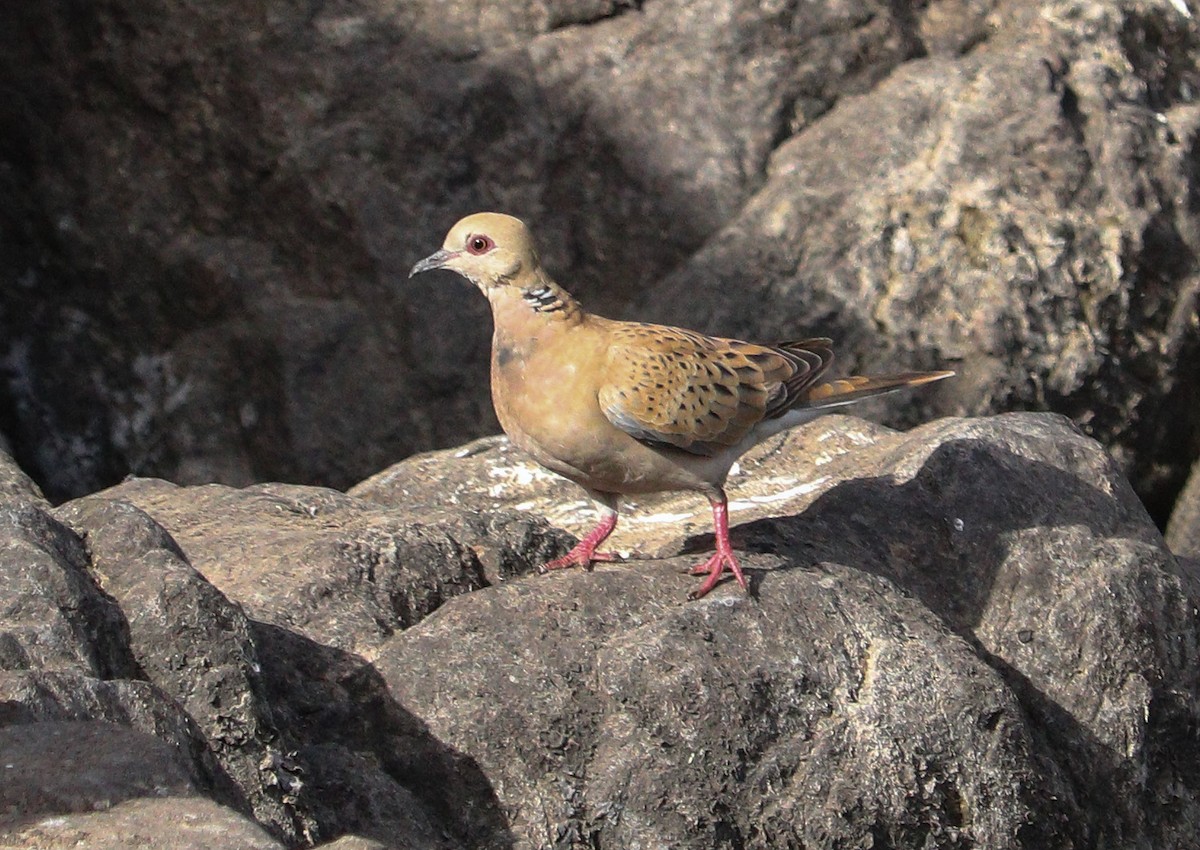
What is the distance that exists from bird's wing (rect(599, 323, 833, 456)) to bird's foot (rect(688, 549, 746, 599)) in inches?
19.2

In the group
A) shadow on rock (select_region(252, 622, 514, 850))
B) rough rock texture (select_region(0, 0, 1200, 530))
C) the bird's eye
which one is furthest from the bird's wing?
rough rock texture (select_region(0, 0, 1200, 530))

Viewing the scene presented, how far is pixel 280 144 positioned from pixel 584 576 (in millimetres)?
5000

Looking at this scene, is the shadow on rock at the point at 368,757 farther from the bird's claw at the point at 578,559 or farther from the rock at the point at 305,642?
the bird's claw at the point at 578,559

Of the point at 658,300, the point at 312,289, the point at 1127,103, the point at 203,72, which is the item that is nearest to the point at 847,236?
the point at 658,300

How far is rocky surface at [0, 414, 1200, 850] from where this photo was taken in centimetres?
386

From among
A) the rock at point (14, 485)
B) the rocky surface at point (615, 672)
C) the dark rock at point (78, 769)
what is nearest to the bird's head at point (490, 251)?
the rocky surface at point (615, 672)

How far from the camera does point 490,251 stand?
5551 mm

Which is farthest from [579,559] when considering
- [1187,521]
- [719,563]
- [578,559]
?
[1187,521]

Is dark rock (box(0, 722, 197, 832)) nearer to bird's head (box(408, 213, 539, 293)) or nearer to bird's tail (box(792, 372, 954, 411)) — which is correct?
bird's head (box(408, 213, 539, 293))

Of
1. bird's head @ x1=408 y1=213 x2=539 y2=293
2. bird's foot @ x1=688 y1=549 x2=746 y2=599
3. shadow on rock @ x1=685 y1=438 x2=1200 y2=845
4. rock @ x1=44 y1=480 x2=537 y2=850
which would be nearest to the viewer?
rock @ x1=44 y1=480 x2=537 y2=850

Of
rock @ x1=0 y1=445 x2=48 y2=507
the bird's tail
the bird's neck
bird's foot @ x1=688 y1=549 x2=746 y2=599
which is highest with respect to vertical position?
the bird's neck

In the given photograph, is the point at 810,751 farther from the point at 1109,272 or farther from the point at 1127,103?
the point at 1127,103

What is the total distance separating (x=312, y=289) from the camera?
933 centimetres

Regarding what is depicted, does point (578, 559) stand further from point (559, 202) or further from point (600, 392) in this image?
point (559, 202)
